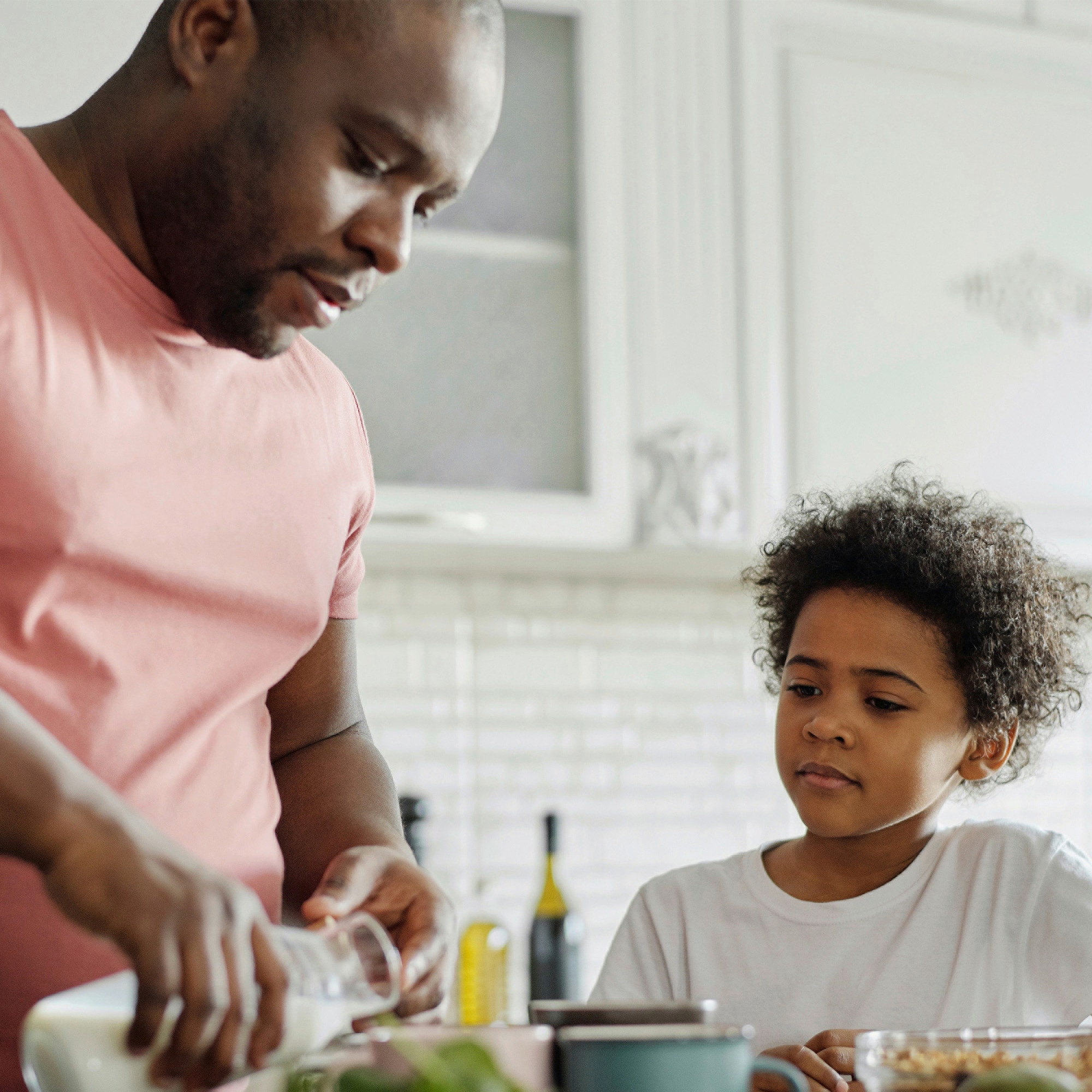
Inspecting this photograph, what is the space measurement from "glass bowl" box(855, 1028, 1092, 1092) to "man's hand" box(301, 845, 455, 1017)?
274mm

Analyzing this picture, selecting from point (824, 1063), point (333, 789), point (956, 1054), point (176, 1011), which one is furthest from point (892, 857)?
point (176, 1011)

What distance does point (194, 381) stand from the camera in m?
1.06

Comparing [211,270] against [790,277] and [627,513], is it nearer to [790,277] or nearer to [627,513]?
[627,513]

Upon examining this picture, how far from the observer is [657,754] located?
2719 millimetres

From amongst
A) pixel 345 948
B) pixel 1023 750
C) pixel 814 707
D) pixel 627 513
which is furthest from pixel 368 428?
pixel 345 948

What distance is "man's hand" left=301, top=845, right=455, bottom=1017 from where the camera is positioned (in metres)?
0.88

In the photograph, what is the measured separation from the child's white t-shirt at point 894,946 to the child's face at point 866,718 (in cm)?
9

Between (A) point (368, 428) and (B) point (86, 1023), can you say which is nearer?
(B) point (86, 1023)

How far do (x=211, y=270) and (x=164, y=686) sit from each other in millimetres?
280

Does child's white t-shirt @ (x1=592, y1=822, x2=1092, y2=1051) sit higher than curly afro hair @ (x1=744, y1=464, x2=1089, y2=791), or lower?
lower

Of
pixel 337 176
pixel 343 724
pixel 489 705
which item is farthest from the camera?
pixel 489 705

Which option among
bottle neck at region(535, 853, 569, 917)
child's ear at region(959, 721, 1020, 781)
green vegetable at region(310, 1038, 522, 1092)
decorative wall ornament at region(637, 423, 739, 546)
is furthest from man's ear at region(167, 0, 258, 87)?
bottle neck at region(535, 853, 569, 917)

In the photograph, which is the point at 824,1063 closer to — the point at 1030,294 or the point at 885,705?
the point at 885,705

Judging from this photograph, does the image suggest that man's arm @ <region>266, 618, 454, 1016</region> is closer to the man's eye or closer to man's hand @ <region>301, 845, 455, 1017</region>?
man's hand @ <region>301, 845, 455, 1017</region>
